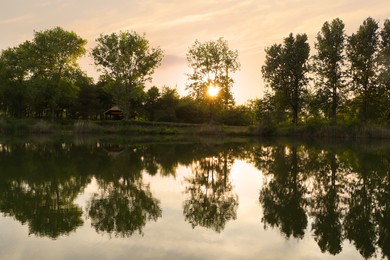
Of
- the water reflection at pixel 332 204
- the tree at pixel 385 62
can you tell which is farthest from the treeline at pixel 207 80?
the water reflection at pixel 332 204

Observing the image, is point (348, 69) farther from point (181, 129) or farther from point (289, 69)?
point (181, 129)

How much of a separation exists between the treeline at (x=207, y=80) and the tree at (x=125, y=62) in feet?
0.54

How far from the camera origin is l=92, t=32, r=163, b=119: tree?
6550cm

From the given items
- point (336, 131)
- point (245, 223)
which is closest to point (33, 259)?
point (245, 223)

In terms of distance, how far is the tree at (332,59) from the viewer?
176ft

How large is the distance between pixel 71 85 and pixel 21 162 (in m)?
53.4

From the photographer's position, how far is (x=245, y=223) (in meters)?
8.77

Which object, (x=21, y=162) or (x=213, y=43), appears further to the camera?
(x=213, y=43)

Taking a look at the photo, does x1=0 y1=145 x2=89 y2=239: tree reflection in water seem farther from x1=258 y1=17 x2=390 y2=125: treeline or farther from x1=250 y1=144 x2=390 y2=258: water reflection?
x1=258 y1=17 x2=390 y2=125: treeline

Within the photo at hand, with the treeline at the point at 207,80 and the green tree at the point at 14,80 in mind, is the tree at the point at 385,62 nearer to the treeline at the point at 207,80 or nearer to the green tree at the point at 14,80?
the treeline at the point at 207,80

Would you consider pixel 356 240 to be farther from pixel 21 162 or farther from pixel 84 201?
pixel 21 162

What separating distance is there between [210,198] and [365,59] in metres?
48.1

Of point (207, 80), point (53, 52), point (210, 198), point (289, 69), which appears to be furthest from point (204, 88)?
point (210, 198)

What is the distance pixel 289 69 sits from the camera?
190ft
